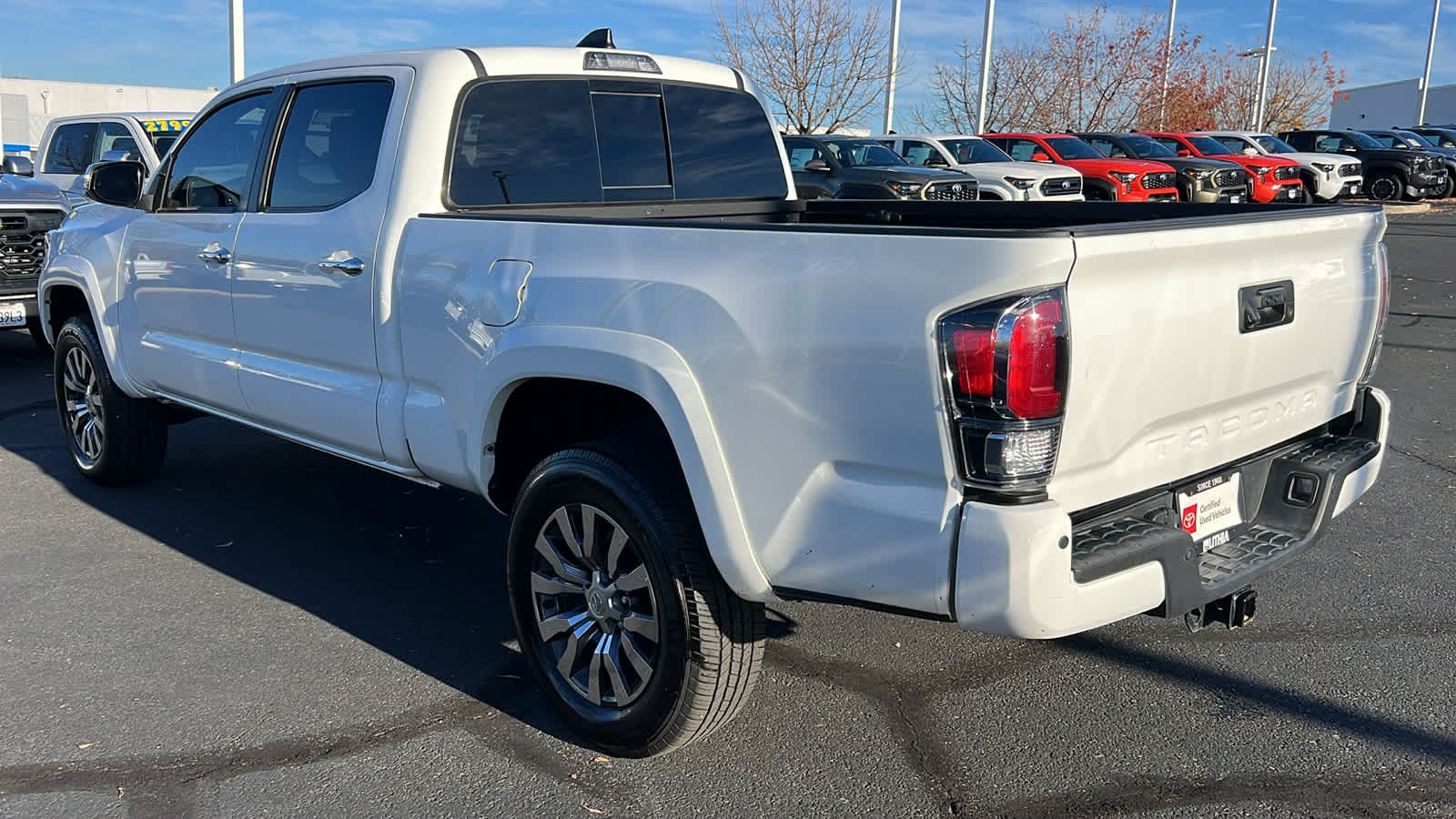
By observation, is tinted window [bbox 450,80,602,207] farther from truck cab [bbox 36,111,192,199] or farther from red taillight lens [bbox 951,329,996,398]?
truck cab [bbox 36,111,192,199]

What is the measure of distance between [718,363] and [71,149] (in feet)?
41.2

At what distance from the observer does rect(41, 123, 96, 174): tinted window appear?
12.7 metres

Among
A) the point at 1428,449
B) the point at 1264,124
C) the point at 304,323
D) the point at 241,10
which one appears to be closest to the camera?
the point at 304,323

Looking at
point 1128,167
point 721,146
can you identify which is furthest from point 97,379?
point 1128,167

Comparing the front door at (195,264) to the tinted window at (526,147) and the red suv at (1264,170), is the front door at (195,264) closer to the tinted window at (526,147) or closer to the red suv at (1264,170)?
the tinted window at (526,147)

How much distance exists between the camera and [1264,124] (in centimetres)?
5106

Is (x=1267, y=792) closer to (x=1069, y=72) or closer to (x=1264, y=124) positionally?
(x=1069, y=72)

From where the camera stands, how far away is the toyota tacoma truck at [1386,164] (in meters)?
26.6

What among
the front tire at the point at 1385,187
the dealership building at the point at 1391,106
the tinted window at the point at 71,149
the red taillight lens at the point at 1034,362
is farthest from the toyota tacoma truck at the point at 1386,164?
the dealership building at the point at 1391,106

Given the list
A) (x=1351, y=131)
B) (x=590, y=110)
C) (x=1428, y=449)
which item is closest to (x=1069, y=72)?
(x=1351, y=131)

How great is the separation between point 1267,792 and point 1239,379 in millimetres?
1070

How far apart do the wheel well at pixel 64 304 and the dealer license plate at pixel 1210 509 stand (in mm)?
5185

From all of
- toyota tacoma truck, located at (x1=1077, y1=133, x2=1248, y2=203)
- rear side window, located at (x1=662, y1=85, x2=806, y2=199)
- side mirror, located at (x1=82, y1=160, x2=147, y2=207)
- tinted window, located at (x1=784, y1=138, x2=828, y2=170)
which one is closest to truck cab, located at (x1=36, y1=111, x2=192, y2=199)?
side mirror, located at (x1=82, y1=160, x2=147, y2=207)

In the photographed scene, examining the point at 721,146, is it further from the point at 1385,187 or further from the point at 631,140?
the point at 1385,187
